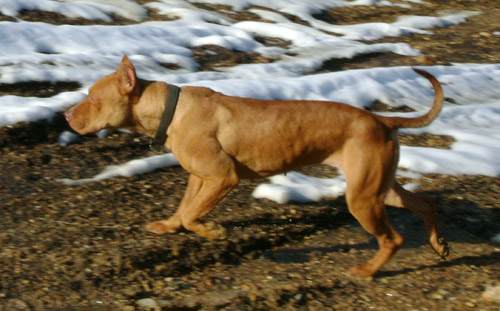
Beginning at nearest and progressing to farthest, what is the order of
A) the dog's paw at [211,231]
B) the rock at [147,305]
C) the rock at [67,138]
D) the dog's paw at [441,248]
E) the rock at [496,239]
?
the rock at [147,305], the dog's paw at [211,231], the dog's paw at [441,248], the rock at [496,239], the rock at [67,138]

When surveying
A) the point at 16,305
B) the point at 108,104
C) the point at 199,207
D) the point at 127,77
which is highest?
the point at 127,77

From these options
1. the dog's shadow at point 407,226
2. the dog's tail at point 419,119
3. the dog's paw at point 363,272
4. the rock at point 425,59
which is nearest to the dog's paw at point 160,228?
the dog's shadow at point 407,226

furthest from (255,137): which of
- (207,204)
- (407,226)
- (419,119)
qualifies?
(407,226)

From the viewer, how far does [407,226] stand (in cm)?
672

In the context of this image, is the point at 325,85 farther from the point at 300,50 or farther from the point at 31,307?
the point at 31,307

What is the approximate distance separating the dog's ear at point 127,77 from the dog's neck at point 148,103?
5cm

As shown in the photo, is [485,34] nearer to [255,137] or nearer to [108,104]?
[255,137]

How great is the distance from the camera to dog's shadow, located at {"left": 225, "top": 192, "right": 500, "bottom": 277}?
20.0 feet

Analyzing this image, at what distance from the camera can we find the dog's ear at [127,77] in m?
5.75

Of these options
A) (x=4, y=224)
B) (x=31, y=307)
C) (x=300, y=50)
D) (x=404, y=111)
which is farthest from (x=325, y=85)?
(x=31, y=307)

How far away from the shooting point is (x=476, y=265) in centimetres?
608

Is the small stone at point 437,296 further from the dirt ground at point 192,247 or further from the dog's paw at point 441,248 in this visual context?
the dog's paw at point 441,248

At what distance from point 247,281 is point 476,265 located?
1621 mm

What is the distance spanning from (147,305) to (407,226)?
7.78 feet
